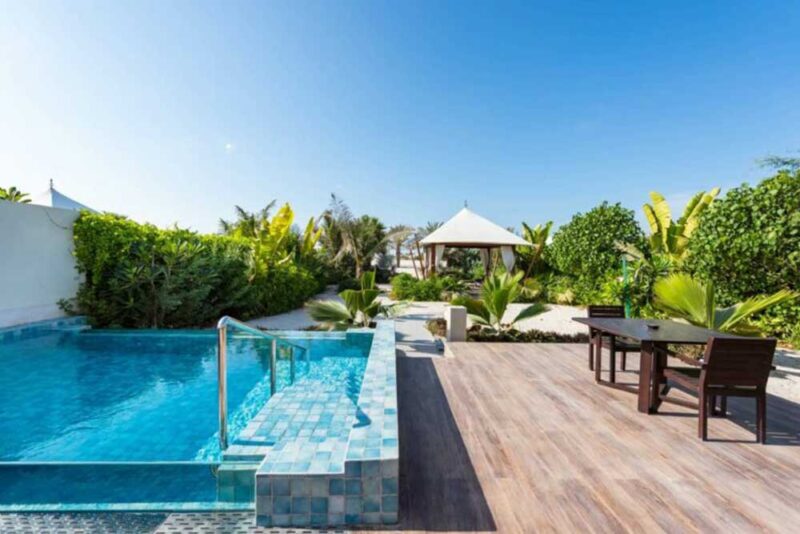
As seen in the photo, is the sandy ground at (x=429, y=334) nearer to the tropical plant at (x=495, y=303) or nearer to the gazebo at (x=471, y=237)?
the tropical plant at (x=495, y=303)

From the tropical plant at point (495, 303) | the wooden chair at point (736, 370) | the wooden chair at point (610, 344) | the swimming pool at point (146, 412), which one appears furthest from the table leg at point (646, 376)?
the tropical plant at point (495, 303)

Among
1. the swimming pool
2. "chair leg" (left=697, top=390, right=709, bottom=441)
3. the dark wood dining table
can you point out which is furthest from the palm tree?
"chair leg" (left=697, top=390, right=709, bottom=441)

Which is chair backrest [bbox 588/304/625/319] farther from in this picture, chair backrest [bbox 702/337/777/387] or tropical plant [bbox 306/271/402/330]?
tropical plant [bbox 306/271/402/330]

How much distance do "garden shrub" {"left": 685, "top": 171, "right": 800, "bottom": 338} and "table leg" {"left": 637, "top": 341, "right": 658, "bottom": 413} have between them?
17.2ft

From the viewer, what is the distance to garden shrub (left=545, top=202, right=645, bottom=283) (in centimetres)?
1378

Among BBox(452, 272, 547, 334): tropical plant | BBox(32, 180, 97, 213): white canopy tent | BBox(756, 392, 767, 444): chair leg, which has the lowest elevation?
BBox(756, 392, 767, 444): chair leg

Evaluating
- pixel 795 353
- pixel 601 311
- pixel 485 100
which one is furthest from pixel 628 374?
pixel 485 100

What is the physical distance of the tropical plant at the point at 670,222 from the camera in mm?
12164

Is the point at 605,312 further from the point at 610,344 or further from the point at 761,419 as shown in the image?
the point at 761,419

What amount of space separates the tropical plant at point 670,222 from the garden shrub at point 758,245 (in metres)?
5.00

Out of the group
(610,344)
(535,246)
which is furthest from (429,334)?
(535,246)

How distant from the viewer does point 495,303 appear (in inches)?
307

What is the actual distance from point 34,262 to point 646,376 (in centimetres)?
1255

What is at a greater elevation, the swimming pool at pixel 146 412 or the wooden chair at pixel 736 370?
the wooden chair at pixel 736 370
